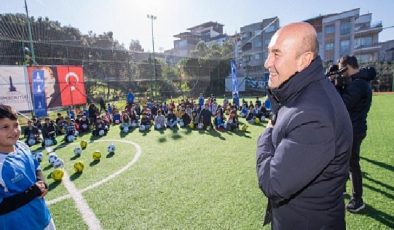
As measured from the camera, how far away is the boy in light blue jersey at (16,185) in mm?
2310

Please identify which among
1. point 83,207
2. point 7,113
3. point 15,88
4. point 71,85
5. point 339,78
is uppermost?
point 71,85

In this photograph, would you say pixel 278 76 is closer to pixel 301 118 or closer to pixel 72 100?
pixel 301 118

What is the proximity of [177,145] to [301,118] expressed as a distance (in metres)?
8.41

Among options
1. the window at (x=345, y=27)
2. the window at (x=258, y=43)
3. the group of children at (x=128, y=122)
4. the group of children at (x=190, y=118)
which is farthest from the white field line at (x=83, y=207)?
the window at (x=258, y=43)

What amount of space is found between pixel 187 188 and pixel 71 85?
17003 millimetres

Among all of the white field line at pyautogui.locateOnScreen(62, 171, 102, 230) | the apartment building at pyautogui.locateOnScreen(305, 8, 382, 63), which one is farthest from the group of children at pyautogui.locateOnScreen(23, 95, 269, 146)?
the apartment building at pyautogui.locateOnScreen(305, 8, 382, 63)

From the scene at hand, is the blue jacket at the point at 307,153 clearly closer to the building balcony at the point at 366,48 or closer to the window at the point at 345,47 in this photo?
the window at the point at 345,47

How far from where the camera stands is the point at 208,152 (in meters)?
8.29

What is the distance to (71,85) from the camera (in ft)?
63.4

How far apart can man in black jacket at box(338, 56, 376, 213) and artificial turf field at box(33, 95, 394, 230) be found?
340mm

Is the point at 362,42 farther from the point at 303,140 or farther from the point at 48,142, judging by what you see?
the point at 303,140

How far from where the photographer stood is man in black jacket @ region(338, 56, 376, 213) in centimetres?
392

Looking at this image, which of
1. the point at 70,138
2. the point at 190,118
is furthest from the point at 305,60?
the point at 190,118

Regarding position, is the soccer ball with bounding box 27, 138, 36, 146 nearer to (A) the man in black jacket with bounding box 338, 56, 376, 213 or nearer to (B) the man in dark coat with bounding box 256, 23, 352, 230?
(A) the man in black jacket with bounding box 338, 56, 376, 213
